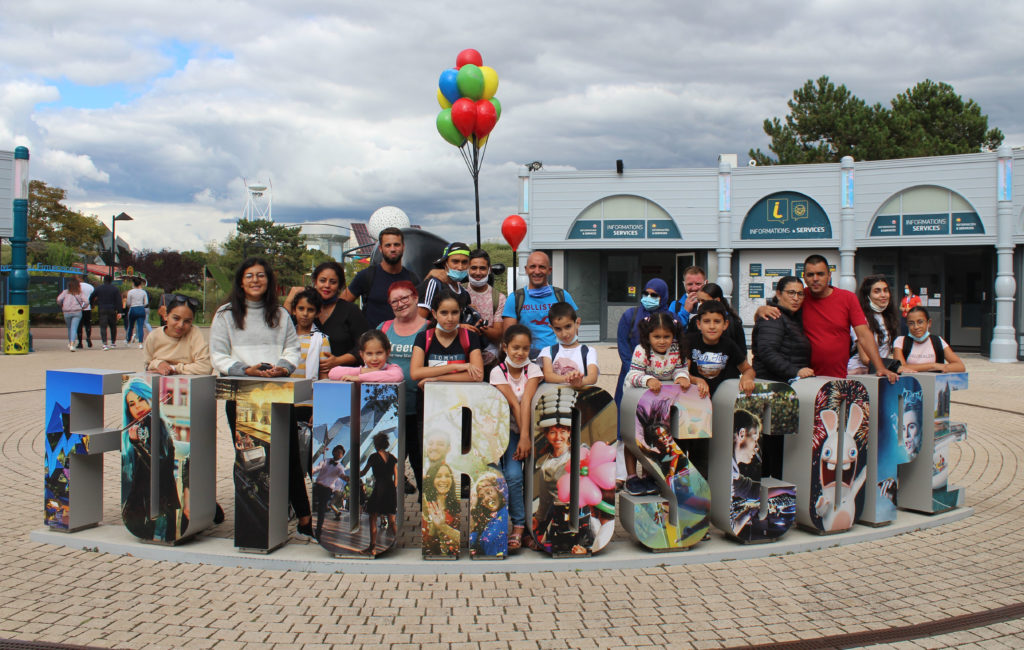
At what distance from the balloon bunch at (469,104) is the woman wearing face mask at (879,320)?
20.3 ft

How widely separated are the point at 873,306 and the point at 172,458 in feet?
17.1

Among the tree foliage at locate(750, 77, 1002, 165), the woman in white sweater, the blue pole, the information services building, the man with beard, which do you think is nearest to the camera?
the woman in white sweater

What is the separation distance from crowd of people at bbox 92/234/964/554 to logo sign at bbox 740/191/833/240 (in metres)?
14.9

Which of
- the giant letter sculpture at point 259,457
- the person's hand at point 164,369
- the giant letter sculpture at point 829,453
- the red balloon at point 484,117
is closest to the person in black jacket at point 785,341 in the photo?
the giant letter sculpture at point 829,453

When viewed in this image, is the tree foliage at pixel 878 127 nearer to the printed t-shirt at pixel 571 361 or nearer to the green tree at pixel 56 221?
the printed t-shirt at pixel 571 361

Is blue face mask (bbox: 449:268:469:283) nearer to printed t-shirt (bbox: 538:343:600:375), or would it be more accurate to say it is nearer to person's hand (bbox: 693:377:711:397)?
printed t-shirt (bbox: 538:343:600:375)

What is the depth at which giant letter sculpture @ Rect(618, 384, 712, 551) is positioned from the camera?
434cm

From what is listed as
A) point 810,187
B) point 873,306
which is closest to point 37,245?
point 810,187

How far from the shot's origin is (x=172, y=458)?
14.0ft

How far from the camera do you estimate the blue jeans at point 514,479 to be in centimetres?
432

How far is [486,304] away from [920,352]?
11.9 ft

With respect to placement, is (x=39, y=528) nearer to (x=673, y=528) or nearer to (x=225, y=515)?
(x=225, y=515)

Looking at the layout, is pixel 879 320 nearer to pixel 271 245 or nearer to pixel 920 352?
pixel 920 352

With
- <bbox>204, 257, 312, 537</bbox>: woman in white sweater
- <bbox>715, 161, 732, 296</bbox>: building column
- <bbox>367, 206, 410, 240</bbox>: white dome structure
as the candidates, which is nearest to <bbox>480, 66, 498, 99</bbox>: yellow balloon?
<bbox>204, 257, 312, 537</bbox>: woman in white sweater
